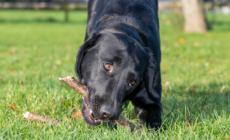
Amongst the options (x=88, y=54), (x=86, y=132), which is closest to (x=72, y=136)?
(x=86, y=132)

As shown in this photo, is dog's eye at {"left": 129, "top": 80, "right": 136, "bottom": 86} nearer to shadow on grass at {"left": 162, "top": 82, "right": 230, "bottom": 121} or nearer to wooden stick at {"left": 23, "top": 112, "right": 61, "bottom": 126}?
shadow on grass at {"left": 162, "top": 82, "right": 230, "bottom": 121}

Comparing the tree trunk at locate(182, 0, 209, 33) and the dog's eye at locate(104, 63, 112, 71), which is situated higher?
the dog's eye at locate(104, 63, 112, 71)

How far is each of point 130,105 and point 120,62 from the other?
3.19 ft

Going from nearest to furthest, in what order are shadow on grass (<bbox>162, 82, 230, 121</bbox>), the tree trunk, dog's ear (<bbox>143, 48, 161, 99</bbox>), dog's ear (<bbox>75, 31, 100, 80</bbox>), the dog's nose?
the dog's nose, dog's ear (<bbox>75, 31, 100, 80</bbox>), dog's ear (<bbox>143, 48, 161, 99</bbox>), shadow on grass (<bbox>162, 82, 230, 121</bbox>), the tree trunk

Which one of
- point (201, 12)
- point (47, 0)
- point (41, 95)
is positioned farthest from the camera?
point (47, 0)

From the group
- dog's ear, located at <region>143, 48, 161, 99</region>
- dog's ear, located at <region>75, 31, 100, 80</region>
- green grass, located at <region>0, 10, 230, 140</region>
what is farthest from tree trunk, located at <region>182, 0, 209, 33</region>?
dog's ear, located at <region>75, 31, 100, 80</region>

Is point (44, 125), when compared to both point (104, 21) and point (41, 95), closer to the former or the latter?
point (41, 95)

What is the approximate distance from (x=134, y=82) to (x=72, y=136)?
0.71m

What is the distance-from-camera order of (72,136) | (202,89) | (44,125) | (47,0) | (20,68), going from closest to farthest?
Answer: (72,136) → (44,125) → (202,89) → (20,68) → (47,0)

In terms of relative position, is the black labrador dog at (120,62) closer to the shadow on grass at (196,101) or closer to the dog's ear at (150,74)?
the dog's ear at (150,74)

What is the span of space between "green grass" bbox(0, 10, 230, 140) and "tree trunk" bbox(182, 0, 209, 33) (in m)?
3.06

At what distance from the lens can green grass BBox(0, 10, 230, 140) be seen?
2197 mm

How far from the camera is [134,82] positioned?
7.77 feet

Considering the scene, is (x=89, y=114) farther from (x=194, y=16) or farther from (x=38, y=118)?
(x=194, y=16)
